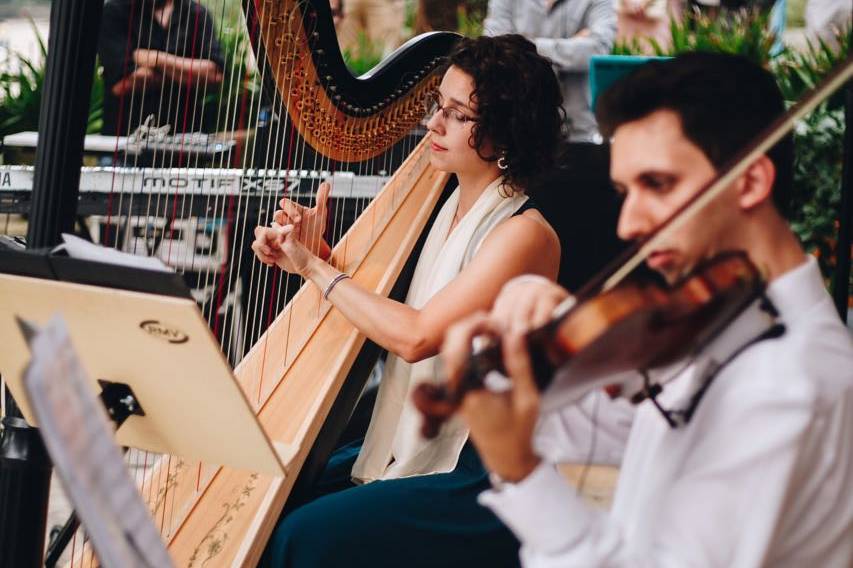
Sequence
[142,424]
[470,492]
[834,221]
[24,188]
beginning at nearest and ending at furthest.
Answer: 1. [142,424]
2. [470,492]
3. [24,188]
4. [834,221]

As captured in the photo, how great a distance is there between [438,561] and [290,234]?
0.68 meters

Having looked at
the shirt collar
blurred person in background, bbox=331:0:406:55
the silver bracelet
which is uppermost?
the shirt collar

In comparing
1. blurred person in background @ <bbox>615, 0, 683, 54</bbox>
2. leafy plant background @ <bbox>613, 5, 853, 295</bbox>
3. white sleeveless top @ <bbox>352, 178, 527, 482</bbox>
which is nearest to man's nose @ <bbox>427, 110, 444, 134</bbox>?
white sleeveless top @ <bbox>352, 178, 527, 482</bbox>

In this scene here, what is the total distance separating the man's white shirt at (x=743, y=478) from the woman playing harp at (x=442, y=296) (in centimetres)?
68

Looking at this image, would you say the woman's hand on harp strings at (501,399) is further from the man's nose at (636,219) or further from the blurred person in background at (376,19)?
the blurred person in background at (376,19)

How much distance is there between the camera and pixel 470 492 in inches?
69.7

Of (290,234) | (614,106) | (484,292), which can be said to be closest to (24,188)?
(290,234)

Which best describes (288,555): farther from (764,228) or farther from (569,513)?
(764,228)

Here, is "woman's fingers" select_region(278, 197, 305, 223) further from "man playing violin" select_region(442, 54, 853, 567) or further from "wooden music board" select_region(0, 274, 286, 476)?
"man playing violin" select_region(442, 54, 853, 567)

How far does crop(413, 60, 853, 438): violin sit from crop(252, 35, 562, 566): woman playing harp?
0.82m

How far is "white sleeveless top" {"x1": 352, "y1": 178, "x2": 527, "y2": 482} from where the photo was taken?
1875 mm

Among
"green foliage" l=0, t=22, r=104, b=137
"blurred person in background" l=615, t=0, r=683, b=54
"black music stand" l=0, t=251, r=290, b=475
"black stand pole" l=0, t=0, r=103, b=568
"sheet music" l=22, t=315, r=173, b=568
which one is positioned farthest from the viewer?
"blurred person in background" l=615, t=0, r=683, b=54

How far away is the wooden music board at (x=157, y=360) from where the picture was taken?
1.18m

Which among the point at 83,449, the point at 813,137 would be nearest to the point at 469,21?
the point at 813,137
